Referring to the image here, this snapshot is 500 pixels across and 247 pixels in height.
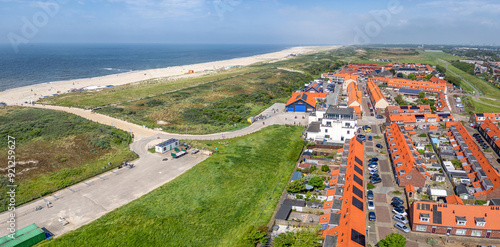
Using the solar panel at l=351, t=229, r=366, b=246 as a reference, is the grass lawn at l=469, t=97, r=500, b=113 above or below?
below

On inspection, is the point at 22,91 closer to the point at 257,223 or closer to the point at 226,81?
the point at 226,81

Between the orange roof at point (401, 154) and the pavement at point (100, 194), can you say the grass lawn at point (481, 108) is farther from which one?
the pavement at point (100, 194)

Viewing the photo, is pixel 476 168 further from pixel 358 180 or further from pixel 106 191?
pixel 106 191

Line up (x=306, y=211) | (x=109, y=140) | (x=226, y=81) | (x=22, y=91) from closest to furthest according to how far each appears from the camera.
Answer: (x=306, y=211) < (x=109, y=140) < (x=22, y=91) < (x=226, y=81)

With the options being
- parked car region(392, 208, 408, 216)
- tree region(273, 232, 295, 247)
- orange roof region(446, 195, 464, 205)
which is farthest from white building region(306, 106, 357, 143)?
tree region(273, 232, 295, 247)

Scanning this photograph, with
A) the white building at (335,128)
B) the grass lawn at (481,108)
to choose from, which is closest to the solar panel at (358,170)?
the white building at (335,128)

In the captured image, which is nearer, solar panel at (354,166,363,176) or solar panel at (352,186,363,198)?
solar panel at (352,186,363,198)

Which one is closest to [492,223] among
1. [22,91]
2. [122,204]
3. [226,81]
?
[122,204]

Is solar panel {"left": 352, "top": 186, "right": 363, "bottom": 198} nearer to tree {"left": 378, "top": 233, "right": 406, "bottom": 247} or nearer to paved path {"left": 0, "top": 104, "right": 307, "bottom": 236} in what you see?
tree {"left": 378, "top": 233, "right": 406, "bottom": 247}

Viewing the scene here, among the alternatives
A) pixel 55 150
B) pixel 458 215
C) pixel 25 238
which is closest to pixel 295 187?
pixel 458 215
